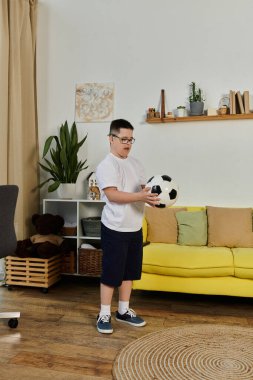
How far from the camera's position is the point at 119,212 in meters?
2.25

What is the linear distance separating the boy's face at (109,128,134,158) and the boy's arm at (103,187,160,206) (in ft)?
Answer: 0.80

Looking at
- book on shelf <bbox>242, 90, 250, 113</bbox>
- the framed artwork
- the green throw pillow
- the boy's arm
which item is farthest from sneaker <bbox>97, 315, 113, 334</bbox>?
book on shelf <bbox>242, 90, 250, 113</bbox>

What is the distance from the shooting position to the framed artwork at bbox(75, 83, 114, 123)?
3.74 meters

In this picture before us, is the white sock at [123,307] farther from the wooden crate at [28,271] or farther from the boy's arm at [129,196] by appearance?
the wooden crate at [28,271]

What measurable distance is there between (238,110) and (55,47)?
2.01 m

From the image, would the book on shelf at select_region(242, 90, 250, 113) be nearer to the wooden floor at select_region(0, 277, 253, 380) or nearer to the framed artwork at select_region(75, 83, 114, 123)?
the framed artwork at select_region(75, 83, 114, 123)

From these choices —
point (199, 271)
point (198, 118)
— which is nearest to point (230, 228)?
point (199, 271)

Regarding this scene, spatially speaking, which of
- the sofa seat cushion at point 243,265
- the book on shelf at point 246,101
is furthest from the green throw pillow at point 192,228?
the book on shelf at point 246,101

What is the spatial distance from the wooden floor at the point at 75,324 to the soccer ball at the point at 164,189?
33.2 inches

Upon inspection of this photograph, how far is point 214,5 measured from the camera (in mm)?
3498

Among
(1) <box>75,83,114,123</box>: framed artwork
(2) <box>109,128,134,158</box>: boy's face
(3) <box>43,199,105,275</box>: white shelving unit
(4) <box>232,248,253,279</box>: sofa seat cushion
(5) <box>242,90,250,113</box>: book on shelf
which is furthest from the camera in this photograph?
(1) <box>75,83,114,123</box>: framed artwork

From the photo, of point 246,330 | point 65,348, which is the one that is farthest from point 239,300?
point 65,348

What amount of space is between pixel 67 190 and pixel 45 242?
56 centimetres

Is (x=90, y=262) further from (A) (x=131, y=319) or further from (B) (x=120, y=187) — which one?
(B) (x=120, y=187)
